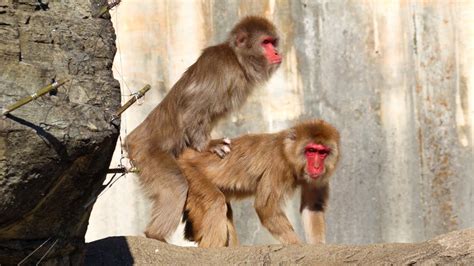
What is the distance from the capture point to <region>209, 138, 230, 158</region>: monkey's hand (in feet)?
28.2

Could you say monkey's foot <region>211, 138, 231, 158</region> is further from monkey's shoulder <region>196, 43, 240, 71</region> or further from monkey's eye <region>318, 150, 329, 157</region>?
monkey's eye <region>318, 150, 329, 157</region>

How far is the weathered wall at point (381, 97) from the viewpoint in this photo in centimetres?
1049

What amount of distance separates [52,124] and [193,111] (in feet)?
10.4

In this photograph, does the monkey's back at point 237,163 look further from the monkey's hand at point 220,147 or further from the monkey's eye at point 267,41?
the monkey's eye at point 267,41

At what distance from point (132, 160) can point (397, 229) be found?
3.33 m

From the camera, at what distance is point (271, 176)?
27.9 feet

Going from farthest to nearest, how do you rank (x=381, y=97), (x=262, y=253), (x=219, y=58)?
(x=381, y=97), (x=219, y=58), (x=262, y=253)

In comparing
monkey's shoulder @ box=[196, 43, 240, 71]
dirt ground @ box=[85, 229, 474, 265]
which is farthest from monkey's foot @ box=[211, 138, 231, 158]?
dirt ground @ box=[85, 229, 474, 265]

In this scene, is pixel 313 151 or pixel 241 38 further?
pixel 241 38

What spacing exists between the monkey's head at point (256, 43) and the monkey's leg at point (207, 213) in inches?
47.3

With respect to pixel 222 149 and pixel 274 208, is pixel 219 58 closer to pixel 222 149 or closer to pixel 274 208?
pixel 222 149

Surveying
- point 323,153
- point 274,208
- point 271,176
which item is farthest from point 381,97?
point 274,208

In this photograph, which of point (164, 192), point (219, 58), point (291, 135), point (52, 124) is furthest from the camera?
point (219, 58)

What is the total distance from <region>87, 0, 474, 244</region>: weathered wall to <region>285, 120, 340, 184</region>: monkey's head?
196 centimetres
